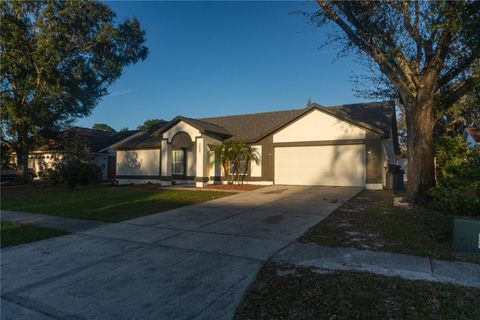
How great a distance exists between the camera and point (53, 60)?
19406 mm

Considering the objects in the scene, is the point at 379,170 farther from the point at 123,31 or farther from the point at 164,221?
the point at 123,31

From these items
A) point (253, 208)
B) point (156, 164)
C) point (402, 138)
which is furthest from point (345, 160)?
point (402, 138)

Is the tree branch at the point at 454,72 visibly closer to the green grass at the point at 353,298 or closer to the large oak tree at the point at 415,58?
the large oak tree at the point at 415,58

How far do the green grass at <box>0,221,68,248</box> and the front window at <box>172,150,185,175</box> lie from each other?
13.4 meters

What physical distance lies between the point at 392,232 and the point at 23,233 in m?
8.95

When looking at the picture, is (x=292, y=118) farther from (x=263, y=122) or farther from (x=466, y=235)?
(x=466, y=235)

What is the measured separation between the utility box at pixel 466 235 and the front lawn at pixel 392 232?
7.9 inches

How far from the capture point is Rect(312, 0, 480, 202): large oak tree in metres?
9.08

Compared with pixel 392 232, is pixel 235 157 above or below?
above

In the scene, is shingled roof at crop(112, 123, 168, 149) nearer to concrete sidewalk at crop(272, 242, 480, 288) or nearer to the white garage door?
the white garage door

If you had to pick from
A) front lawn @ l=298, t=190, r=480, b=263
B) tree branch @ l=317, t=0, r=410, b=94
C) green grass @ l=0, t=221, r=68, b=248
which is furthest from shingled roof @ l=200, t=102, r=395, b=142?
green grass @ l=0, t=221, r=68, b=248

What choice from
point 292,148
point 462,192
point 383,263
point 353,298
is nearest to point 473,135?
point 292,148

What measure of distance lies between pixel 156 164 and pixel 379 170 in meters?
14.9

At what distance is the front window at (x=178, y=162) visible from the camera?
2181cm
